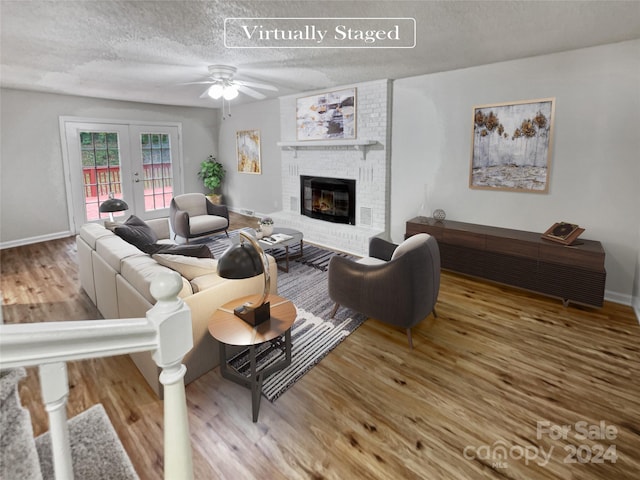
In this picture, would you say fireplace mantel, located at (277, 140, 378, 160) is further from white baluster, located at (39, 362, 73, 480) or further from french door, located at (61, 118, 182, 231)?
white baluster, located at (39, 362, 73, 480)

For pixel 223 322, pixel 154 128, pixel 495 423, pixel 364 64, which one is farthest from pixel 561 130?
pixel 154 128

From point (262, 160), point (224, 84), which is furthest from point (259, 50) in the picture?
point (262, 160)

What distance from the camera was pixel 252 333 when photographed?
7.28 ft

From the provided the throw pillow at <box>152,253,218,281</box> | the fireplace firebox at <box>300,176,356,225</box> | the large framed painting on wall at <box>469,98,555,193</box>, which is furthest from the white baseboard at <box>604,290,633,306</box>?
the throw pillow at <box>152,253,218,281</box>

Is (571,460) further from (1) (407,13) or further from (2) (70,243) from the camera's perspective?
(2) (70,243)

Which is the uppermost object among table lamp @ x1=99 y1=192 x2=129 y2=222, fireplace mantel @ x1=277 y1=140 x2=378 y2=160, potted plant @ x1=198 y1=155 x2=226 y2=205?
fireplace mantel @ x1=277 y1=140 x2=378 y2=160

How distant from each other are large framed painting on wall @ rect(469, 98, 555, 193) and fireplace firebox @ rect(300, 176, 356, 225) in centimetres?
189

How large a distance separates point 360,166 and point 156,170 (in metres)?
4.65

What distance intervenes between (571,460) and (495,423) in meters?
0.39

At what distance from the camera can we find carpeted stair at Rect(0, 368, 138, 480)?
109cm

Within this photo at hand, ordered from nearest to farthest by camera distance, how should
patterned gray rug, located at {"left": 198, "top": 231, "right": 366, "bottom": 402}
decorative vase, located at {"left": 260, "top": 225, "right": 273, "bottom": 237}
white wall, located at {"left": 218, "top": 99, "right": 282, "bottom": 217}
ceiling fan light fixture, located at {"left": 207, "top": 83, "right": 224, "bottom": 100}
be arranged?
patterned gray rug, located at {"left": 198, "top": 231, "right": 366, "bottom": 402}, ceiling fan light fixture, located at {"left": 207, "top": 83, "right": 224, "bottom": 100}, decorative vase, located at {"left": 260, "top": 225, "right": 273, "bottom": 237}, white wall, located at {"left": 218, "top": 99, "right": 282, "bottom": 217}

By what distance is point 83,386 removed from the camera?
2.51 meters

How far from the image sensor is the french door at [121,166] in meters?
6.50

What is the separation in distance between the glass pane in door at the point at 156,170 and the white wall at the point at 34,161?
0.78m
